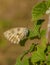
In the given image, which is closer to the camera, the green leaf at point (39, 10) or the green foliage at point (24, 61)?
the green leaf at point (39, 10)

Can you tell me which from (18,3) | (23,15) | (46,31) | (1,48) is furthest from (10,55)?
(46,31)

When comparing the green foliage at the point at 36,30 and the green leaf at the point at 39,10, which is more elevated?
the green leaf at the point at 39,10

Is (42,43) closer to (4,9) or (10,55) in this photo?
(10,55)

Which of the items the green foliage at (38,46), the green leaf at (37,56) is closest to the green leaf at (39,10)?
the green foliage at (38,46)

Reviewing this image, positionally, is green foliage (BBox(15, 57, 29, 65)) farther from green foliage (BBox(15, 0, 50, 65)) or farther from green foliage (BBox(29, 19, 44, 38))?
green foliage (BBox(29, 19, 44, 38))

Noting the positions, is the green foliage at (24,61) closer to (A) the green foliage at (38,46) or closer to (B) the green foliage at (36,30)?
(A) the green foliage at (38,46)

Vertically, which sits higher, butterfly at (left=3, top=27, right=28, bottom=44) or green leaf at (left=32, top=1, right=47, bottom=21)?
green leaf at (left=32, top=1, right=47, bottom=21)

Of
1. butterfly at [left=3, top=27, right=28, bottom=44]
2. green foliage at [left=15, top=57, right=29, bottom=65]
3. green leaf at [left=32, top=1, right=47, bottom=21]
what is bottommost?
green foliage at [left=15, top=57, right=29, bottom=65]

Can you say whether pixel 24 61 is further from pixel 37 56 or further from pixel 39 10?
pixel 39 10

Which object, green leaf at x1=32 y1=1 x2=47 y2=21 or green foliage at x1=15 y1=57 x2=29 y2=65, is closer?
green leaf at x1=32 y1=1 x2=47 y2=21

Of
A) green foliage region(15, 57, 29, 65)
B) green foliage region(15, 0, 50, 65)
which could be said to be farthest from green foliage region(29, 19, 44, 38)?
green foliage region(15, 57, 29, 65)

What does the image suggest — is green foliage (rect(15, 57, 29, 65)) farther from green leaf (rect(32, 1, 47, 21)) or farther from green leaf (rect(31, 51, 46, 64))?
green leaf (rect(32, 1, 47, 21))
